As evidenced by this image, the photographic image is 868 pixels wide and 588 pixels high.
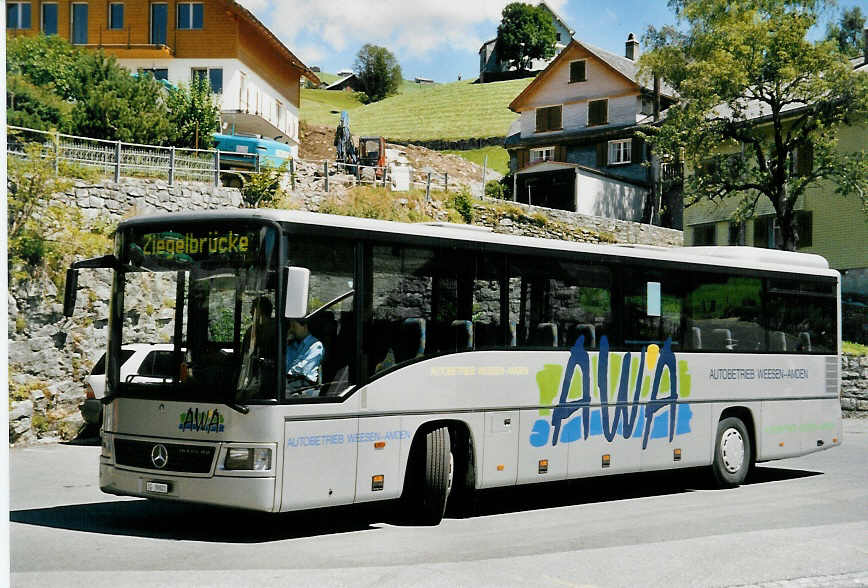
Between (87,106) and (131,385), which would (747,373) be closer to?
(131,385)

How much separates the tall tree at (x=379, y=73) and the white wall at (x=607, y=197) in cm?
8506

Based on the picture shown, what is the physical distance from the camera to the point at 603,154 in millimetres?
65750

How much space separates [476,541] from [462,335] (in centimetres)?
225

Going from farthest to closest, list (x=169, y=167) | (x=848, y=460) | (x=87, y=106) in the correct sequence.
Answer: (x=87, y=106)
(x=169, y=167)
(x=848, y=460)

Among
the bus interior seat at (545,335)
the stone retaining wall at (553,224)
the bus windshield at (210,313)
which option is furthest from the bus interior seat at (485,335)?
the stone retaining wall at (553,224)

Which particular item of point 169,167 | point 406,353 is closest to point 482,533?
point 406,353

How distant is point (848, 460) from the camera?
62.3 feet

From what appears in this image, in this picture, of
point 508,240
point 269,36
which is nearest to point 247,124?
point 269,36

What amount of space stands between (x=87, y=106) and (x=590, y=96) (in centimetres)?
3705

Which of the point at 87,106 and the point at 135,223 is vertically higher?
the point at 87,106

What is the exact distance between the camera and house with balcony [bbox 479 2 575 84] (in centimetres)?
12631

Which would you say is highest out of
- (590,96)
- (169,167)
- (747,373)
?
(590,96)

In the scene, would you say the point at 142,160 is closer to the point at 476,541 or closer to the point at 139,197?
the point at 139,197

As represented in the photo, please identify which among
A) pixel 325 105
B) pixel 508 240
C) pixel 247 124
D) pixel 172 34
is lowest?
pixel 508 240
